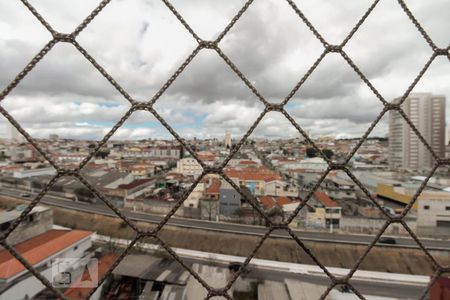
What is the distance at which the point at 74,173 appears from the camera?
60 cm

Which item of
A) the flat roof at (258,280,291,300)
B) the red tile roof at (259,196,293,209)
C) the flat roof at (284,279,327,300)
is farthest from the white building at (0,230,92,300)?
the red tile roof at (259,196,293,209)

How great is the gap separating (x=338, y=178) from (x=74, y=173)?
469 inches

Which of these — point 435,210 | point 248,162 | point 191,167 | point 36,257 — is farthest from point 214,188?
point 435,210

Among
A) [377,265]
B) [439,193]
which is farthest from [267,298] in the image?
[439,193]

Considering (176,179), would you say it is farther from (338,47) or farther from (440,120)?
(440,120)

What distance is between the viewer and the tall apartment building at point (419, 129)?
45.0 feet

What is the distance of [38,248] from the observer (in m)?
4.15

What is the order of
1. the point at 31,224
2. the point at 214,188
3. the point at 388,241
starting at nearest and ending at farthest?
1. the point at 31,224
2. the point at 388,241
3. the point at 214,188

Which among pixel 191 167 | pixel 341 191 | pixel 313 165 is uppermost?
pixel 191 167

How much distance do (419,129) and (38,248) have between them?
55.5 feet

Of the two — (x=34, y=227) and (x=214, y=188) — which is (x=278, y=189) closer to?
(x=214, y=188)

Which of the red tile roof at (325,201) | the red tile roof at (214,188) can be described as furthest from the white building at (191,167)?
the red tile roof at (325,201)

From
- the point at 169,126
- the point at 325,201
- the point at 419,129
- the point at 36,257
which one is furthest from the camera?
the point at 419,129

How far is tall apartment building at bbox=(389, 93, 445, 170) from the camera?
13719 mm
